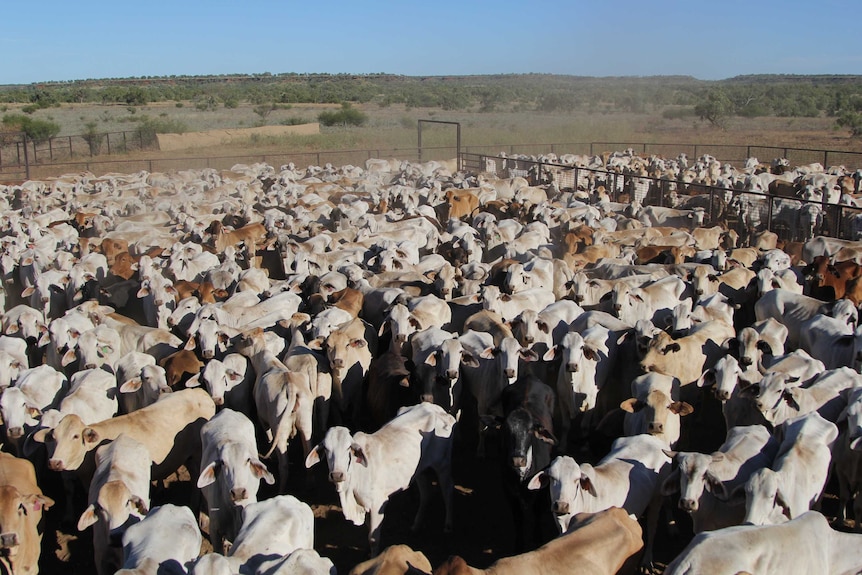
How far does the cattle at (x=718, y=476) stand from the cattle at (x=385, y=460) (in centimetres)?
231

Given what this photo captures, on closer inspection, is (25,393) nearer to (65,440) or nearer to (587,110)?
(65,440)

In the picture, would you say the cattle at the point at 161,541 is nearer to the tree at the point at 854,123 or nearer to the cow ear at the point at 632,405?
the cow ear at the point at 632,405

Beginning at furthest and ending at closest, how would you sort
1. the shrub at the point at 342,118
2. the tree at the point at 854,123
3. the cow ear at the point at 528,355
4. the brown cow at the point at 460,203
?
the shrub at the point at 342,118
the tree at the point at 854,123
the brown cow at the point at 460,203
the cow ear at the point at 528,355

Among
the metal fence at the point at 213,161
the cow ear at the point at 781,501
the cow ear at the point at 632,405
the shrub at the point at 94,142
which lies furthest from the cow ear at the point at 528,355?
the shrub at the point at 94,142

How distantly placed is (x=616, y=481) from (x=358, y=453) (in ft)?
7.35

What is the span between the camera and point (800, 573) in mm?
5254

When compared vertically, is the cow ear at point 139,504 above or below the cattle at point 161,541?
below

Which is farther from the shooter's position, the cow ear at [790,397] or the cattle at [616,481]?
the cow ear at [790,397]

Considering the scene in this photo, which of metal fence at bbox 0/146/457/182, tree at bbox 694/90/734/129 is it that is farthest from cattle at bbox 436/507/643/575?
tree at bbox 694/90/734/129

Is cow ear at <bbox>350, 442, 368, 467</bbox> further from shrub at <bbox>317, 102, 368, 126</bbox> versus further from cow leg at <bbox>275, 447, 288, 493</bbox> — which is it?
shrub at <bbox>317, 102, 368, 126</bbox>

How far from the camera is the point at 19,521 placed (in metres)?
6.60

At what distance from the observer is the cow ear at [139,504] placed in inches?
262

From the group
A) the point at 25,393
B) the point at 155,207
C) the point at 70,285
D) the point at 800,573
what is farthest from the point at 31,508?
the point at 155,207

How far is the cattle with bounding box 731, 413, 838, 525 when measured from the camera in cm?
609
